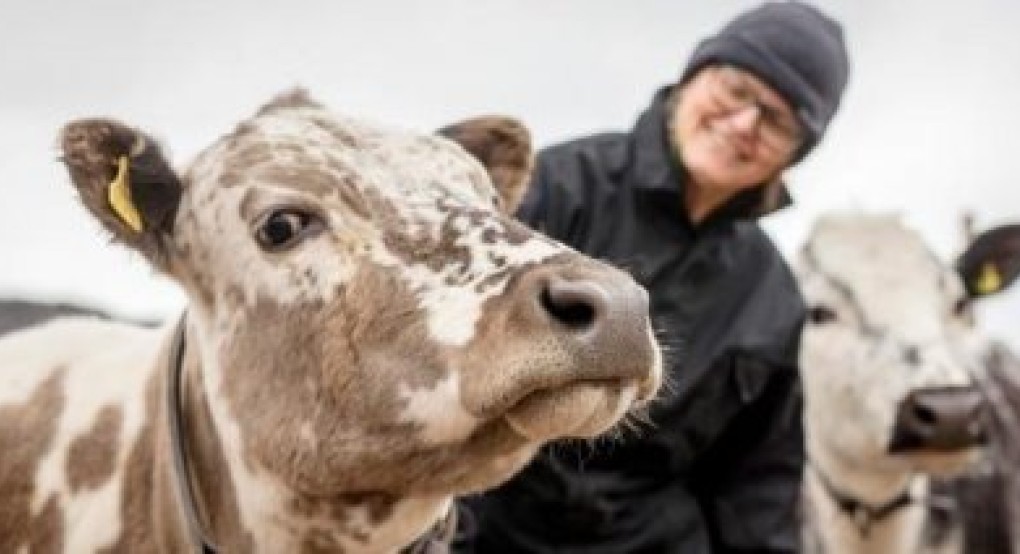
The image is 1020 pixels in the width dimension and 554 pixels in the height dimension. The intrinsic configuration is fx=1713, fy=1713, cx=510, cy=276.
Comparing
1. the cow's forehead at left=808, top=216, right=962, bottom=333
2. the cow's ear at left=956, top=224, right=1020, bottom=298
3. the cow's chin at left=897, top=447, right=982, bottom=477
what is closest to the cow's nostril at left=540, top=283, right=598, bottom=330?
the cow's chin at left=897, top=447, right=982, bottom=477

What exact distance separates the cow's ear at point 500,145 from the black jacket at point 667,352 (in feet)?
2.32

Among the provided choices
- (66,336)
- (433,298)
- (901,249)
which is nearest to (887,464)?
(901,249)

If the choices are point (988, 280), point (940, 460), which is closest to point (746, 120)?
point (940, 460)

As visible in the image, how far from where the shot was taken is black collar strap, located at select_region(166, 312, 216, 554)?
9.74 ft

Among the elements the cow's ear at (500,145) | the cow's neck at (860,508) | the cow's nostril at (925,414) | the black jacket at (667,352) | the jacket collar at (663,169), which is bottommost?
the cow's neck at (860,508)

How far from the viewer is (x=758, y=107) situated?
434 cm

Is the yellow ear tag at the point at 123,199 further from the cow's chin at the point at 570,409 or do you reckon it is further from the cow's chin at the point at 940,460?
the cow's chin at the point at 940,460

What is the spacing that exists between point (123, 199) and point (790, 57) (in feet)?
6.64

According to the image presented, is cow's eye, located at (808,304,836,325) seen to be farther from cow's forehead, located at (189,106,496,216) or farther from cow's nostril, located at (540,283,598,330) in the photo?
cow's nostril, located at (540,283,598,330)

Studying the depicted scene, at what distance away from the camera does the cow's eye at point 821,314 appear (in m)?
6.36

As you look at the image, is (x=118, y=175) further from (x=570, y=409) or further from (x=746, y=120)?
(x=746, y=120)

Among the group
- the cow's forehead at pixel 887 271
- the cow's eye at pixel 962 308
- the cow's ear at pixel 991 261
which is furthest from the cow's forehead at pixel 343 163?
the cow's ear at pixel 991 261

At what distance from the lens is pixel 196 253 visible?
301 centimetres

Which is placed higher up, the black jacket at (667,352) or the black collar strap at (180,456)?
the black collar strap at (180,456)
